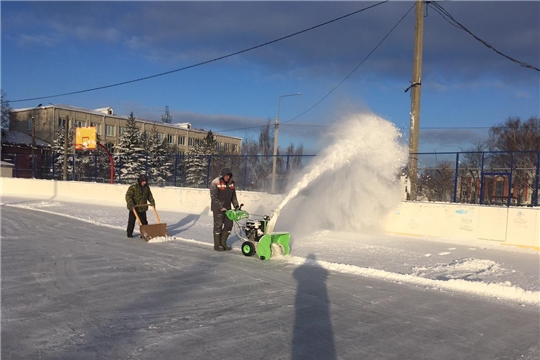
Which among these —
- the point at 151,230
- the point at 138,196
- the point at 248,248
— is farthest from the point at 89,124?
the point at 248,248

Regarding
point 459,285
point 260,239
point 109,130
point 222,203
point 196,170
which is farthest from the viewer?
point 109,130

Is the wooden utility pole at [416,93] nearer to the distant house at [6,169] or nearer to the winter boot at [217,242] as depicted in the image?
the winter boot at [217,242]

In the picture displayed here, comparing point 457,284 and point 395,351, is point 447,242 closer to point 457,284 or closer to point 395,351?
point 457,284

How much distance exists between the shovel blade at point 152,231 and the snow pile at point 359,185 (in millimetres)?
4107

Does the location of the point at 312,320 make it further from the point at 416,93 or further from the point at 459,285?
the point at 416,93

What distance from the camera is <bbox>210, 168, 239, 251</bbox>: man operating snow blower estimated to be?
9578mm

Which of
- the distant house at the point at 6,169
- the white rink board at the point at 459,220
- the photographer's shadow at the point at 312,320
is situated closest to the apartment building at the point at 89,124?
the distant house at the point at 6,169

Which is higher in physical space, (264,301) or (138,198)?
(138,198)

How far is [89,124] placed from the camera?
69.8 m

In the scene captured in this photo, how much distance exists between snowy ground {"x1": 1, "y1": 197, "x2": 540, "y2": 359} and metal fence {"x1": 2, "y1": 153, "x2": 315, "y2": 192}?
19.7ft

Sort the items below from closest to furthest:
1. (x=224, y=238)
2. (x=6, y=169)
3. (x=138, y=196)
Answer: (x=224, y=238) → (x=138, y=196) → (x=6, y=169)

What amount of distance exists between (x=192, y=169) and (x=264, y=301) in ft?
50.9

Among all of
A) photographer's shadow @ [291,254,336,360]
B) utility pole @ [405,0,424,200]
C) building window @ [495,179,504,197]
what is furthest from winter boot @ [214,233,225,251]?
building window @ [495,179,504,197]

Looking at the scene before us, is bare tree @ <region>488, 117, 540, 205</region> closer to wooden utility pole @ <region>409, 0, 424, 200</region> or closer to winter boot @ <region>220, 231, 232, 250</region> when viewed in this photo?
wooden utility pole @ <region>409, 0, 424, 200</region>
